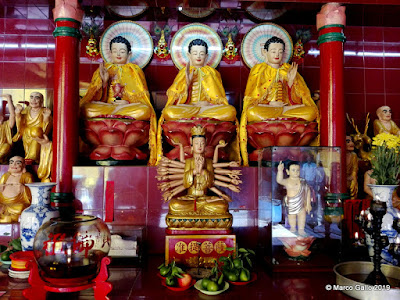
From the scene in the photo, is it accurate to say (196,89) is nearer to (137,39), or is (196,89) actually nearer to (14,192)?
(137,39)

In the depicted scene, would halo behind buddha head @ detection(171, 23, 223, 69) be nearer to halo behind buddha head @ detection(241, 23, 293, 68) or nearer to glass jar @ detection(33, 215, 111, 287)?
halo behind buddha head @ detection(241, 23, 293, 68)

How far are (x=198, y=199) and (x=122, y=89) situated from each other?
241 centimetres

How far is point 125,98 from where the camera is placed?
524 centimetres

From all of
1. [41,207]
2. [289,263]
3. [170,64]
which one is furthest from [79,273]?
[170,64]

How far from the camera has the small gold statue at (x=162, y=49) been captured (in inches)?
224

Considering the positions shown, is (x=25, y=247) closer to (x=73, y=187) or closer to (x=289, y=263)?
(x=73, y=187)

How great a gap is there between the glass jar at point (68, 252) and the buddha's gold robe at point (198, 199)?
1.05 meters

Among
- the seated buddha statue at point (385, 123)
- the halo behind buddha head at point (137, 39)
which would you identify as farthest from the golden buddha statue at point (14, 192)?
the seated buddha statue at point (385, 123)

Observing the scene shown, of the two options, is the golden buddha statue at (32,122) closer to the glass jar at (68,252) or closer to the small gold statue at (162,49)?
the small gold statue at (162,49)

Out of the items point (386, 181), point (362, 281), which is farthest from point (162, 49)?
point (362, 281)

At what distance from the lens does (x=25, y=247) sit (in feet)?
11.2

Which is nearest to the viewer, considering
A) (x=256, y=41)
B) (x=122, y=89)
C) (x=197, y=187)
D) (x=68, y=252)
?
(x=68, y=252)

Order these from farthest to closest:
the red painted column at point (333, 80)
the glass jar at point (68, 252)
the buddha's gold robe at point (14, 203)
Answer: the red painted column at point (333, 80), the buddha's gold robe at point (14, 203), the glass jar at point (68, 252)

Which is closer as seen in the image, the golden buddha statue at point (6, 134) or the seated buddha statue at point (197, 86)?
the golden buddha statue at point (6, 134)
